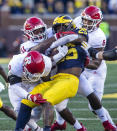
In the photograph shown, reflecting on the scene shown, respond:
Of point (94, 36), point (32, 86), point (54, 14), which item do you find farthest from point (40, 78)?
point (54, 14)

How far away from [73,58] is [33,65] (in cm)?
54

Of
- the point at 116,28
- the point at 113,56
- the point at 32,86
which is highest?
the point at 113,56

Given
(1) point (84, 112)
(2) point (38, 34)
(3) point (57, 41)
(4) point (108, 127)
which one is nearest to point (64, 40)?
(3) point (57, 41)

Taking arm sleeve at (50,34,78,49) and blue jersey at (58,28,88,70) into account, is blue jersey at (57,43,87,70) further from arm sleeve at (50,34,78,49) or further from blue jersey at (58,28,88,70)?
arm sleeve at (50,34,78,49)

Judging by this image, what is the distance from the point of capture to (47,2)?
19031 mm

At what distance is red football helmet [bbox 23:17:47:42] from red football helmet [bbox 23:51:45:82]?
56 centimetres

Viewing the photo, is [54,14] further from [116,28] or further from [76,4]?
[116,28]

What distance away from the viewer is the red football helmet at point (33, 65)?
508 cm

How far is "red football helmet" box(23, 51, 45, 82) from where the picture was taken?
5.08 metres

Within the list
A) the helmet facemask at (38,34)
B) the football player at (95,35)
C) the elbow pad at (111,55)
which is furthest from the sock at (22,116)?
the football player at (95,35)

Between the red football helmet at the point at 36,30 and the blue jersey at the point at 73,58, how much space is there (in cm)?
39

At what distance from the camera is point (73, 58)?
5414 millimetres

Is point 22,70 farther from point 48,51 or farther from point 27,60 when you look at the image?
point 48,51

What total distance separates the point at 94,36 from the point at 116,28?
12698mm
